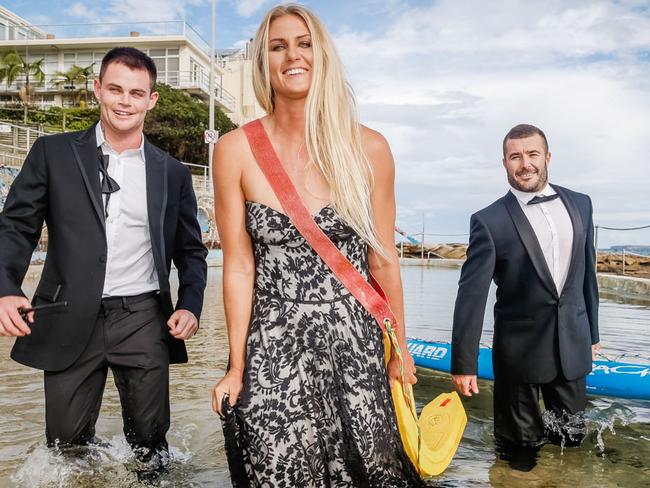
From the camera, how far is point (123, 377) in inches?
131

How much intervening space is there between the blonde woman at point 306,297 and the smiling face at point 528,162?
64.3 inches

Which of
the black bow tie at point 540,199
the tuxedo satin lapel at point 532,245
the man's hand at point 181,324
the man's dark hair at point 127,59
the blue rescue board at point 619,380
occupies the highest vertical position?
the man's dark hair at point 127,59

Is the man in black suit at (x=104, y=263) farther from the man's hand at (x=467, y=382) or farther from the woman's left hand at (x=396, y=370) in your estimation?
the man's hand at (x=467, y=382)

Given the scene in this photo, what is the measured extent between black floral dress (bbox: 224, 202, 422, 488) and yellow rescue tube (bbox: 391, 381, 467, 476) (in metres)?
0.04

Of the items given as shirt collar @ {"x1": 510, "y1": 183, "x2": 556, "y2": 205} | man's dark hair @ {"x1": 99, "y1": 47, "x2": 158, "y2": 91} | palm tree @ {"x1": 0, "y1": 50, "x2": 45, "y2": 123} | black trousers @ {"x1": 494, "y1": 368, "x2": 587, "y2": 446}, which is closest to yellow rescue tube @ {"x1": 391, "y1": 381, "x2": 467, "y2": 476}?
black trousers @ {"x1": 494, "y1": 368, "x2": 587, "y2": 446}

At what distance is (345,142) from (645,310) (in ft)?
40.7

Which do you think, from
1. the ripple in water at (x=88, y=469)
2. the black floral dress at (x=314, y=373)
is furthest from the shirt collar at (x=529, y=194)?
the ripple in water at (x=88, y=469)

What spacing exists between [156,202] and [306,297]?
1.17 m

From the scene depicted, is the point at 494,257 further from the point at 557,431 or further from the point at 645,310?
the point at 645,310

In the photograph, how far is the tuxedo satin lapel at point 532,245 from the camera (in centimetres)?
385

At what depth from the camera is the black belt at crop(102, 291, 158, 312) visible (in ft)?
10.6

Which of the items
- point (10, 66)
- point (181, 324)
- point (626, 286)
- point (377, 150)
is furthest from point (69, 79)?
point (377, 150)

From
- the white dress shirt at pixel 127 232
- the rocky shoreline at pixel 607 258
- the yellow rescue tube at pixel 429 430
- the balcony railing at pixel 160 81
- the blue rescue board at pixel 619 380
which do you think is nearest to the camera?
the yellow rescue tube at pixel 429 430

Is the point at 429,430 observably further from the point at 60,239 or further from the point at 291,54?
the point at 60,239
